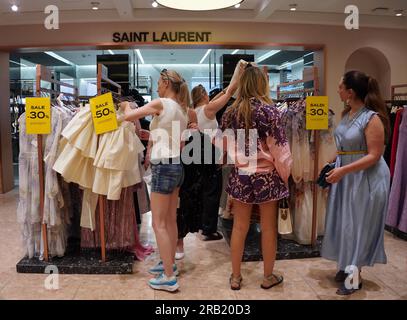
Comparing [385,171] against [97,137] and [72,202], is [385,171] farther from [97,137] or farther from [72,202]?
[72,202]

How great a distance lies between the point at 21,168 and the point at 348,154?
2.36 metres

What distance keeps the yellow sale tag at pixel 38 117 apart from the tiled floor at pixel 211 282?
1072 mm

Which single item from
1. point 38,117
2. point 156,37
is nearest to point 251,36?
point 156,37

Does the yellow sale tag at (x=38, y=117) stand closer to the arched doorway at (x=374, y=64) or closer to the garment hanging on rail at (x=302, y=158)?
the garment hanging on rail at (x=302, y=158)

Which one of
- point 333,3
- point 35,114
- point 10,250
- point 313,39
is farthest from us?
point 313,39

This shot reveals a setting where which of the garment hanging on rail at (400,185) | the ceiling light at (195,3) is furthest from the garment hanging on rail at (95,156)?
the garment hanging on rail at (400,185)

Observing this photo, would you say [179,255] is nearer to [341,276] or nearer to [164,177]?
[164,177]

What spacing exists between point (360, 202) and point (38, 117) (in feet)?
7.46

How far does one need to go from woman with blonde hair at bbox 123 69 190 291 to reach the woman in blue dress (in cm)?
101

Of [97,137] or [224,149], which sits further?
[97,137]

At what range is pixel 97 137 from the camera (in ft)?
8.71

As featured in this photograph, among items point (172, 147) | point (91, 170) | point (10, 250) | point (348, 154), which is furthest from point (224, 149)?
point (10, 250)

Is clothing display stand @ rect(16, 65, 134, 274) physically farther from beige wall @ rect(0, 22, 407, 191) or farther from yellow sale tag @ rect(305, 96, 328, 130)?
beige wall @ rect(0, 22, 407, 191)

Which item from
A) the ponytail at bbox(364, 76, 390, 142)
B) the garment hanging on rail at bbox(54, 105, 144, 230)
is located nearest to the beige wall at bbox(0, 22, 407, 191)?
the garment hanging on rail at bbox(54, 105, 144, 230)
